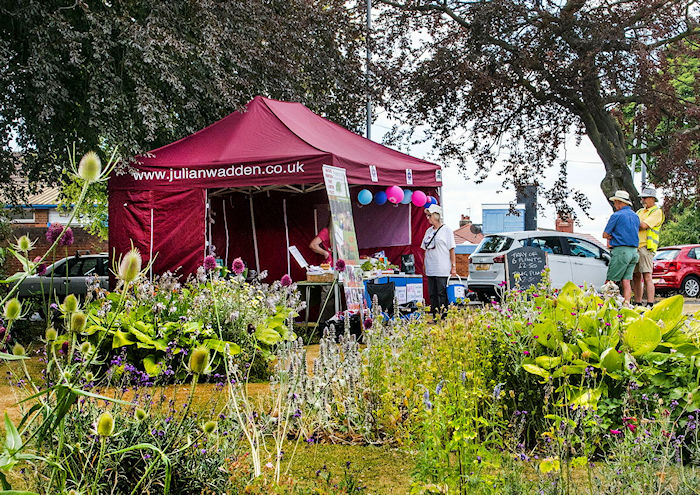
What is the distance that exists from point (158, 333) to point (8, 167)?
235 inches

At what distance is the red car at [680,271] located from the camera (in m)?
20.5

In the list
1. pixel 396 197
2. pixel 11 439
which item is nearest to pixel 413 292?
pixel 396 197

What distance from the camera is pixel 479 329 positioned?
441cm

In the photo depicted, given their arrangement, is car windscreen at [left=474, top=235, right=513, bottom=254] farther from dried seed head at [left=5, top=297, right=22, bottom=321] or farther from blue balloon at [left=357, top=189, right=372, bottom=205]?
dried seed head at [left=5, top=297, right=22, bottom=321]

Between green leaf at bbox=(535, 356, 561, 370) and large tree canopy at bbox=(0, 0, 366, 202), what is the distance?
24.4ft

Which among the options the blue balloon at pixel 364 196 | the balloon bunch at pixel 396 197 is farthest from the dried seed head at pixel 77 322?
the blue balloon at pixel 364 196

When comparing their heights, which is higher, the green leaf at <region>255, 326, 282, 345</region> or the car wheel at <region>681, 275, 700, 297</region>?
the green leaf at <region>255, 326, 282, 345</region>

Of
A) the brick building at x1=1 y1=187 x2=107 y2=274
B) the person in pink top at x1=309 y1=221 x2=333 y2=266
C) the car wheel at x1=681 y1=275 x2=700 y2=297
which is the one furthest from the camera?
the brick building at x1=1 y1=187 x2=107 y2=274

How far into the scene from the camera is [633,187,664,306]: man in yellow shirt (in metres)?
11.4

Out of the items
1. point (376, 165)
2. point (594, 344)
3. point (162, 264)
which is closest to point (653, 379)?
point (594, 344)

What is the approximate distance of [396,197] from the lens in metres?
12.2

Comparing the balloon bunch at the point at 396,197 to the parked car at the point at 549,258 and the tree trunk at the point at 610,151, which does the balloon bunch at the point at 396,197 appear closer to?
the parked car at the point at 549,258

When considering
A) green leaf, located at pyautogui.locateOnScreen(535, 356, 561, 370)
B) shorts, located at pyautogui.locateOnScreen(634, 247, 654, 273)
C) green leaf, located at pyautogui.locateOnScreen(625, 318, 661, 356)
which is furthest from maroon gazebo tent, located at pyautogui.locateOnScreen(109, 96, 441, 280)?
green leaf, located at pyautogui.locateOnScreen(625, 318, 661, 356)

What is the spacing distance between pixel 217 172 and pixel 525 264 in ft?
14.6
